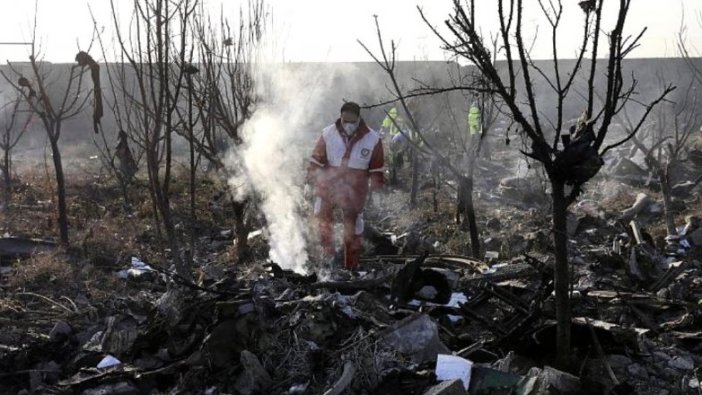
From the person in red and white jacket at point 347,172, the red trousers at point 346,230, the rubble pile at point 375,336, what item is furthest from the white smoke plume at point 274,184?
the rubble pile at point 375,336

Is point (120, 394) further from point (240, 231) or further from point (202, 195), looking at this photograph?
point (202, 195)

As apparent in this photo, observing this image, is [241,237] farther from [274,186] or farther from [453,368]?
[453,368]

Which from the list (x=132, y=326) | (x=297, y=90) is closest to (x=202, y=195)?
(x=297, y=90)

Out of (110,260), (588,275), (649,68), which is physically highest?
(649,68)

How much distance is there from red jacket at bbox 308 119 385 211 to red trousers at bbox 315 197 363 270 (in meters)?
0.07

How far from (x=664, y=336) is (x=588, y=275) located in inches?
52.1

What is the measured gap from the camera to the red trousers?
222 inches

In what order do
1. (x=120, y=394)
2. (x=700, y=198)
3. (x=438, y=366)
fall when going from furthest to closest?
(x=700, y=198), (x=120, y=394), (x=438, y=366)

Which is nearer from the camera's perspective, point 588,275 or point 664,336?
point 664,336

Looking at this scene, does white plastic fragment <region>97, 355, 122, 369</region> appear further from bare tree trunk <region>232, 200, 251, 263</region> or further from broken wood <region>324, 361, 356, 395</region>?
bare tree trunk <region>232, 200, 251, 263</region>

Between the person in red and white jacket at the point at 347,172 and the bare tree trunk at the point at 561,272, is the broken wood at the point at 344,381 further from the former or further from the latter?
the person in red and white jacket at the point at 347,172

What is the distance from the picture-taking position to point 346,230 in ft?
18.5

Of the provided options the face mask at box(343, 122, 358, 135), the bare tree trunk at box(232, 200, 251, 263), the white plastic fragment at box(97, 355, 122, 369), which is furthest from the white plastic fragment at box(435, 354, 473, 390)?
the bare tree trunk at box(232, 200, 251, 263)

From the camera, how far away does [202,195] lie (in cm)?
1093
